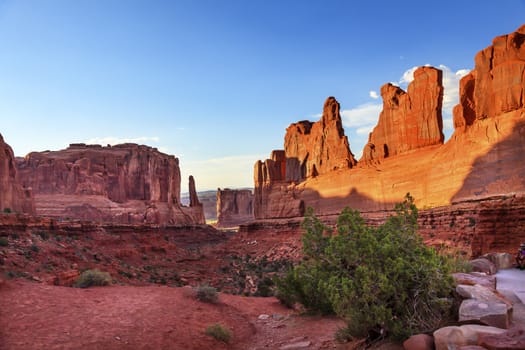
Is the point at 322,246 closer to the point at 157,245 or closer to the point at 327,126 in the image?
the point at 157,245

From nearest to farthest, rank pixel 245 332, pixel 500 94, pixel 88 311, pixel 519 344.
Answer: pixel 519 344 < pixel 88 311 < pixel 245 332 < pixel 500 94

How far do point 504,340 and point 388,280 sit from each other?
5.89ft

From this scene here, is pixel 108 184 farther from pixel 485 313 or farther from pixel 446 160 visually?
pixel 485 313

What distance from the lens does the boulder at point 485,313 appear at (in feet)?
16.4

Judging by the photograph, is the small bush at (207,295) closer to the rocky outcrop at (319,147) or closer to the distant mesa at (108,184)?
the rocky outcrop at (319,147)

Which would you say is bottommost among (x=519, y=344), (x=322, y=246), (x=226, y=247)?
(x=226, y=247)

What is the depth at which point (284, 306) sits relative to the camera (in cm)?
1453

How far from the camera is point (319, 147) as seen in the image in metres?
47.7

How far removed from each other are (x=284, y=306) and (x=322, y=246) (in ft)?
23.9

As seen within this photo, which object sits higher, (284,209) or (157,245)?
(284,209)

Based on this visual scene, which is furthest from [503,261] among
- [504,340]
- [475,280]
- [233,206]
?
[233,206]

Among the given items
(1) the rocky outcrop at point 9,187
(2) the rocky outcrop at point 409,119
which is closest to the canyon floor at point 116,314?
(1) the rocky outcrop at point 9,187

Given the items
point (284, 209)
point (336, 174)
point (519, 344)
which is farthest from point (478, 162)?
point (284, 209)

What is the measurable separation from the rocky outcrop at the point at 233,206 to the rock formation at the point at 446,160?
66.8 m
